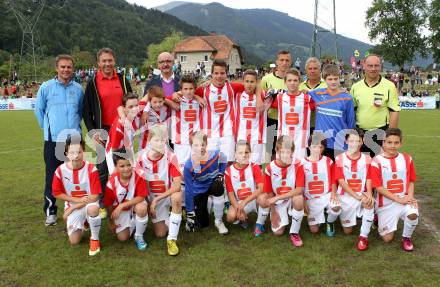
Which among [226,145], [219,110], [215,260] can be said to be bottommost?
[215,260]

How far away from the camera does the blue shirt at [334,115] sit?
474cm

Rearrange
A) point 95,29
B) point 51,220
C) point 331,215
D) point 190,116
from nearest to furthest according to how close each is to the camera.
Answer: point 331,215 < point 51,220 < point 190,116 < point 95,29

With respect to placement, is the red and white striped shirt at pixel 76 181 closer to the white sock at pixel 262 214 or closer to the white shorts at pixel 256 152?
the white sock at pixel 262 214

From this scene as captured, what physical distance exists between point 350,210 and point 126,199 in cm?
245

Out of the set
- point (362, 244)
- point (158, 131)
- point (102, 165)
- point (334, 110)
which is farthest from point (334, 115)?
point (102, 165)

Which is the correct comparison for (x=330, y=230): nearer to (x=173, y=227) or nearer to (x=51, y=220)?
(x=173, y=227)

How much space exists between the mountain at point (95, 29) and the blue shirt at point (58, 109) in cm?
6020

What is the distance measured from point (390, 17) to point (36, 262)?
56.0 metres

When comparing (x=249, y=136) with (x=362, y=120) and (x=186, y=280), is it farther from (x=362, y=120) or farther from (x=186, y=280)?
(x=186, y=280)

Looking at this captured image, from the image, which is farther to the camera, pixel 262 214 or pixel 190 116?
pixel 190 116

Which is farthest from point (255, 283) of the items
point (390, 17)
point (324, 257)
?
point (390, 17)

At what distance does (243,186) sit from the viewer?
4609 millimetres

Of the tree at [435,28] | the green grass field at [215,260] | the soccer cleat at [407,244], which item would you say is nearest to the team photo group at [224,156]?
the soccer cleat at [407,244]

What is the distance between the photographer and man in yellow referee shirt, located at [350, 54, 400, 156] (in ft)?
15.6
